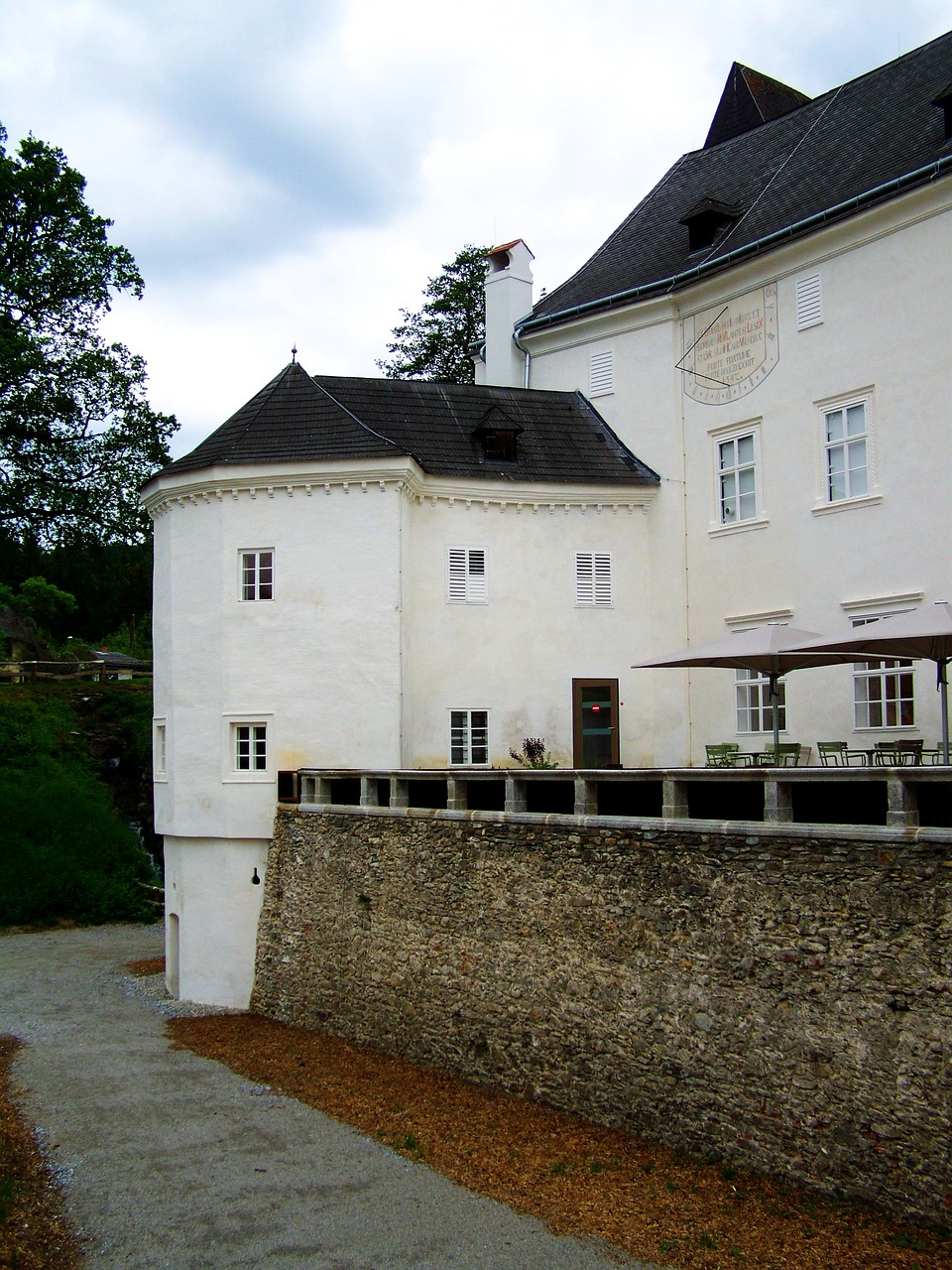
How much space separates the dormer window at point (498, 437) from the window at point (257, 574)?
414cm

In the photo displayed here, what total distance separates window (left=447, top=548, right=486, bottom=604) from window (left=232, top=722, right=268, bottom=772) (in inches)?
146

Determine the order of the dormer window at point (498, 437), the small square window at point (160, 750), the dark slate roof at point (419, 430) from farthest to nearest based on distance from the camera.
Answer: the dormer window at point (498, 437) < the small square window at point (160, 750) < the dark slate roof at point (419, 430)

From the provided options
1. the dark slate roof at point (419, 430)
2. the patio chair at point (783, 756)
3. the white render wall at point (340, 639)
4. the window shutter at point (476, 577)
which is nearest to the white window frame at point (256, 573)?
the white render wall at point (340, 639)

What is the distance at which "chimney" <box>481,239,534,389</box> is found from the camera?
2323 cm

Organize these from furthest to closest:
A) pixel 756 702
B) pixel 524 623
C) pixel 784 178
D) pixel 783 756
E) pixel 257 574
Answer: pixel 784 178 < pixel 524 623 < pixel 257 574 < pixel 756 702 < pixel 783 756

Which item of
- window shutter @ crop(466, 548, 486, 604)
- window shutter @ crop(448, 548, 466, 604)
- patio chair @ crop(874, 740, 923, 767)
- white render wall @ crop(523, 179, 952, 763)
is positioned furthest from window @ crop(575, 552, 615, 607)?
patio chair @ crop(874, 740, 923, 767)

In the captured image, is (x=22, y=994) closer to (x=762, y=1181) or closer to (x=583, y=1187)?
(x=583, y=1187)

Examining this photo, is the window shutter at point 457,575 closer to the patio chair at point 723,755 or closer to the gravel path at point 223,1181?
the patio chair at point 723,755

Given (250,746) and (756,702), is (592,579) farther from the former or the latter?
(250,746)

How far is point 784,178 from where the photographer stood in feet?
66.3

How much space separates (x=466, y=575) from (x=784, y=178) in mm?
8542

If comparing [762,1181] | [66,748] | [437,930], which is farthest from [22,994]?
[762,1181]

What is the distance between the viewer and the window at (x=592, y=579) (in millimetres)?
20297

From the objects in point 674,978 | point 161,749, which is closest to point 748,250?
point 674,978
